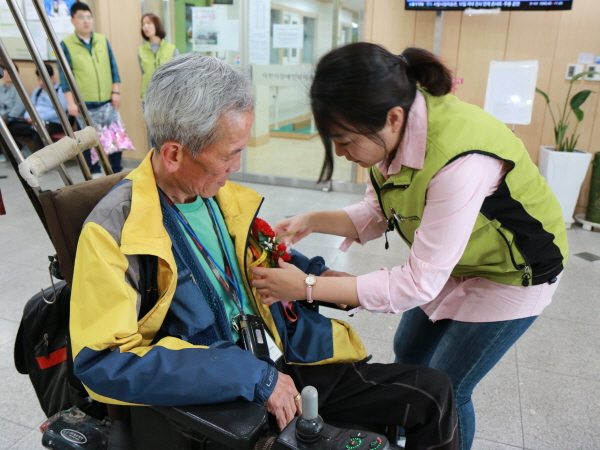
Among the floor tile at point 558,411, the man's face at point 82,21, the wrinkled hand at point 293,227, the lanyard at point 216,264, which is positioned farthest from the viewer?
the man's face at point 82,21

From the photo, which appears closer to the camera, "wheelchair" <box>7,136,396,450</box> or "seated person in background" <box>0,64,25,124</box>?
"wheelchair" <box>7,136,396,450</box>

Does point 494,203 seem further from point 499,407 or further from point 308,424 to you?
point 499,407

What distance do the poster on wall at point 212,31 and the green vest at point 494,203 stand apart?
13.7 ft

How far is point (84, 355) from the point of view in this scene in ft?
3.23

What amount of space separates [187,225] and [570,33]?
4045 mm

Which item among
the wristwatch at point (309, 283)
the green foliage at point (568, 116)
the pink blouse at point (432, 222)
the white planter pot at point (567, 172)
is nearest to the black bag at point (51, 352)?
the wristwatch at point (309, 283)

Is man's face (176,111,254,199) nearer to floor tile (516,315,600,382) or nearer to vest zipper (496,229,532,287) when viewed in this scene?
vest zipper (496,229,532,287)

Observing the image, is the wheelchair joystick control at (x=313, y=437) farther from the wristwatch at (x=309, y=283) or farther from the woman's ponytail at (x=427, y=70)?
the woman's ponytail at (x=427, y=70)

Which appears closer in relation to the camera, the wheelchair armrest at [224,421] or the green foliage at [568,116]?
the wheelchair armrest at [224,421]

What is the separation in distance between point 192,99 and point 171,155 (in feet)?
0.50

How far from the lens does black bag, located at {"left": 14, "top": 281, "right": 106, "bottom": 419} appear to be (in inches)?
47.8

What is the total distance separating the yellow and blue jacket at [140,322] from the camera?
98cm

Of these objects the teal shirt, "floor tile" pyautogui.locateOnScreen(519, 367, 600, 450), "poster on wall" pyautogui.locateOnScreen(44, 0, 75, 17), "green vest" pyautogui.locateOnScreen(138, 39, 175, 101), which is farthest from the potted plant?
"poster on wall" pyautogui.locateOnScreen(44, 0, 75, 17)

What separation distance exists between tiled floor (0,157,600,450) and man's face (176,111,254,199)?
3.84 feet
